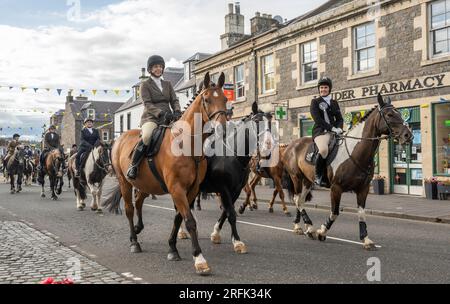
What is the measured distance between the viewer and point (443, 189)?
14.5m

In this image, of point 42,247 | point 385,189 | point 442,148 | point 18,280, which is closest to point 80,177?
point 42,247

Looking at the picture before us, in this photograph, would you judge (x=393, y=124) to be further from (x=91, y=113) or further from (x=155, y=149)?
(x=91, y=113)

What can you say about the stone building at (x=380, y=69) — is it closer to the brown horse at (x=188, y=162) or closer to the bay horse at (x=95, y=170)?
the bay horse at (x=95, y=170)

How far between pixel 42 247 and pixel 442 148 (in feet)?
44.3

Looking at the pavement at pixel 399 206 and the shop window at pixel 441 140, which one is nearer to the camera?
the pavement at pixel 399 206

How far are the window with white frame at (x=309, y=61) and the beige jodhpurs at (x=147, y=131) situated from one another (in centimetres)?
1485

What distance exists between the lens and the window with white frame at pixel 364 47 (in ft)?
57.2

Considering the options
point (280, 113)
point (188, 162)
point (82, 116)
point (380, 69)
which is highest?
point (82, 116)

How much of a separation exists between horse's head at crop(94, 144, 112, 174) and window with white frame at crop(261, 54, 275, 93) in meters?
12.5

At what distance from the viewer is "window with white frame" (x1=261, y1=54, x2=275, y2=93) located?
2331cm

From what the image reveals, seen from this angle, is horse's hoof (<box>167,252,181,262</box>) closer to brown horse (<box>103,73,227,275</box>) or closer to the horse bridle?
brown horse (<box>103,73,227,275</box>)

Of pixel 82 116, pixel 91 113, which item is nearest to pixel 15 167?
pixel 91 113

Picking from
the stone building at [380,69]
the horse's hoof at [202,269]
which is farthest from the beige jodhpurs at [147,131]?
the stone building at [380,69]

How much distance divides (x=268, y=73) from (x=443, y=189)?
11904mm
